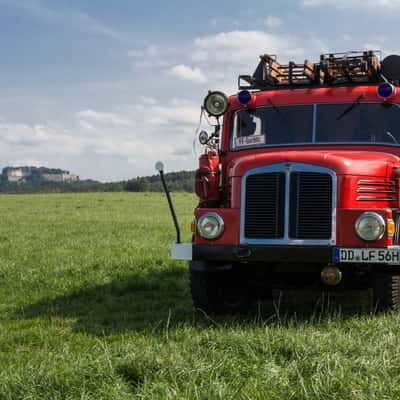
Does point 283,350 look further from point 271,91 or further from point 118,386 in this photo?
point 271,91

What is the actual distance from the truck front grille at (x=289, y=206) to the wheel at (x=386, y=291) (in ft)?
2.24

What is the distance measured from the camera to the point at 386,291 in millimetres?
6500

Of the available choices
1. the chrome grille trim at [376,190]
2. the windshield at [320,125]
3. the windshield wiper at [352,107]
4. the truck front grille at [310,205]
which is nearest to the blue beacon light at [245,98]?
the windshield at [320,125]

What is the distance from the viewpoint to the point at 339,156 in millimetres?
6758

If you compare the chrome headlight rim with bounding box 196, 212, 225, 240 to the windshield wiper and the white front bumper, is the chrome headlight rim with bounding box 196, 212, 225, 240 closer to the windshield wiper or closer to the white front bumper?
the white front bumper

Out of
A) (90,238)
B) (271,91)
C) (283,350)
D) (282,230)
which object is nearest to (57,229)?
(90,238)

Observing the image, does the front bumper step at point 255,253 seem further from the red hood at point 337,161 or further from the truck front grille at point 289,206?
the red hood at point 337,161

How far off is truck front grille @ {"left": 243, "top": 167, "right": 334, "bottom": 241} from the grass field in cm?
85

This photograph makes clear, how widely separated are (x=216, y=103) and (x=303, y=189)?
1961 mm

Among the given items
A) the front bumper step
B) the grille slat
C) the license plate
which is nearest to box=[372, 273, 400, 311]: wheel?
the license plate

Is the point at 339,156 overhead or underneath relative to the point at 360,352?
overhead

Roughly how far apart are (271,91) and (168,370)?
15.0 ft

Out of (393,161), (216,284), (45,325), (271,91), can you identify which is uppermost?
(271,91)

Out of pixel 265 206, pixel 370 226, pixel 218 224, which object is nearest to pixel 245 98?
pixel 265 206
